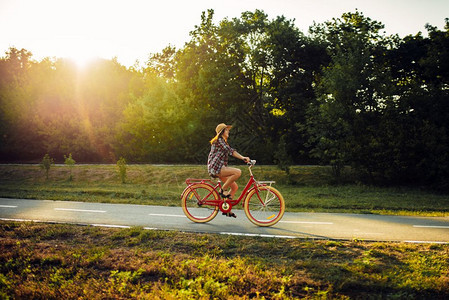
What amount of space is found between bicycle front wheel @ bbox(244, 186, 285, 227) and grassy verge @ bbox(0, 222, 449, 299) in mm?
1359

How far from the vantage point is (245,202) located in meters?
7.23

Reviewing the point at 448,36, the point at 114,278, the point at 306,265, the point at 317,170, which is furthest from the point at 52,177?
the point at 448,36

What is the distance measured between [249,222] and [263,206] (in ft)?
2.11

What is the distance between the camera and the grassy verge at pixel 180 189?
1077 cm

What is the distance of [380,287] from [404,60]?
84.9ft

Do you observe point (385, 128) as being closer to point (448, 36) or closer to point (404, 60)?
point (448, 36)

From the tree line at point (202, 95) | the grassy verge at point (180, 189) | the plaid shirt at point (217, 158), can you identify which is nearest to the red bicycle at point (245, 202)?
the plaid shirt at point (217, 158)

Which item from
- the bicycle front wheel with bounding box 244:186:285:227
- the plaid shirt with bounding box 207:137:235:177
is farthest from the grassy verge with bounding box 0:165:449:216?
the plaid shirt with bounding box 207:137:235:177

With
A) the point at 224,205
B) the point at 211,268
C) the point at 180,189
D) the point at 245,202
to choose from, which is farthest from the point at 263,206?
the point at 180,189

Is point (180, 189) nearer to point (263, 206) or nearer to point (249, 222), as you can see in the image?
point (249, 222)

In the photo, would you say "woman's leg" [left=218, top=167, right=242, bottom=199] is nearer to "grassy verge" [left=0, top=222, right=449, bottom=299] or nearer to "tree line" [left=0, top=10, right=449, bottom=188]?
"grassy verge" [left=0, top=222, right=449, bottom=299]

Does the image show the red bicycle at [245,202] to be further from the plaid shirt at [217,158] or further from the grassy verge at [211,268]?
the grassy verge at [211,268]

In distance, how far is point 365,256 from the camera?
492 centimetres

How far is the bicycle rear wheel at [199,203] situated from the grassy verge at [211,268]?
57.6 inches
